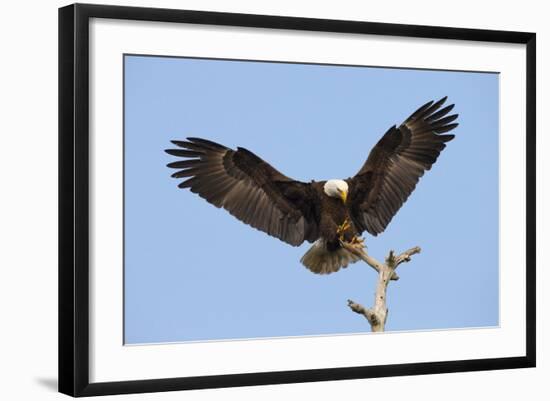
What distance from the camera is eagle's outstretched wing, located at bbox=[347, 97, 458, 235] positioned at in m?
3.75

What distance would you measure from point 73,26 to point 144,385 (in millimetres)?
1011

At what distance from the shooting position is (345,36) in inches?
144

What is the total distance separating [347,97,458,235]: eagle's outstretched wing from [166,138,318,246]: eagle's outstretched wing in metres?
0.17

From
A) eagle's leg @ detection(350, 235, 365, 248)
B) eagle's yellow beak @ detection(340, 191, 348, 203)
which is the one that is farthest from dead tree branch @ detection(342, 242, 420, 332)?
eagle's yellow beak @ detection(340, 191, 348, 203)

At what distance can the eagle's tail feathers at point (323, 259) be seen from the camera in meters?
3.66

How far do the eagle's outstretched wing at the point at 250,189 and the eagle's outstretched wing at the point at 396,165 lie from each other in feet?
0.56

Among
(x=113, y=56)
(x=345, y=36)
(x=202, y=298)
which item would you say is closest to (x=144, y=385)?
(x=202, y=298)

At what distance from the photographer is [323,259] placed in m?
3.68

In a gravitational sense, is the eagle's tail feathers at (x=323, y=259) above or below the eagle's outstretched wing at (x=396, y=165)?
below

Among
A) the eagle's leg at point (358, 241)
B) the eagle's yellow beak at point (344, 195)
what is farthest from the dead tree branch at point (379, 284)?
the eagle's yellow beak at point (344, 195)

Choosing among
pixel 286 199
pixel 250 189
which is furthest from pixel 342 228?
pixel 250 189

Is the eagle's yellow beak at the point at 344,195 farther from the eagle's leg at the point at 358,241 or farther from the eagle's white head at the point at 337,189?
the eagle's leg at the point at 358,241

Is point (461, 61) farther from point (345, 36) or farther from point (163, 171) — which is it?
point (163, 171)

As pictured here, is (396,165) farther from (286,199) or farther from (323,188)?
(286,199)
